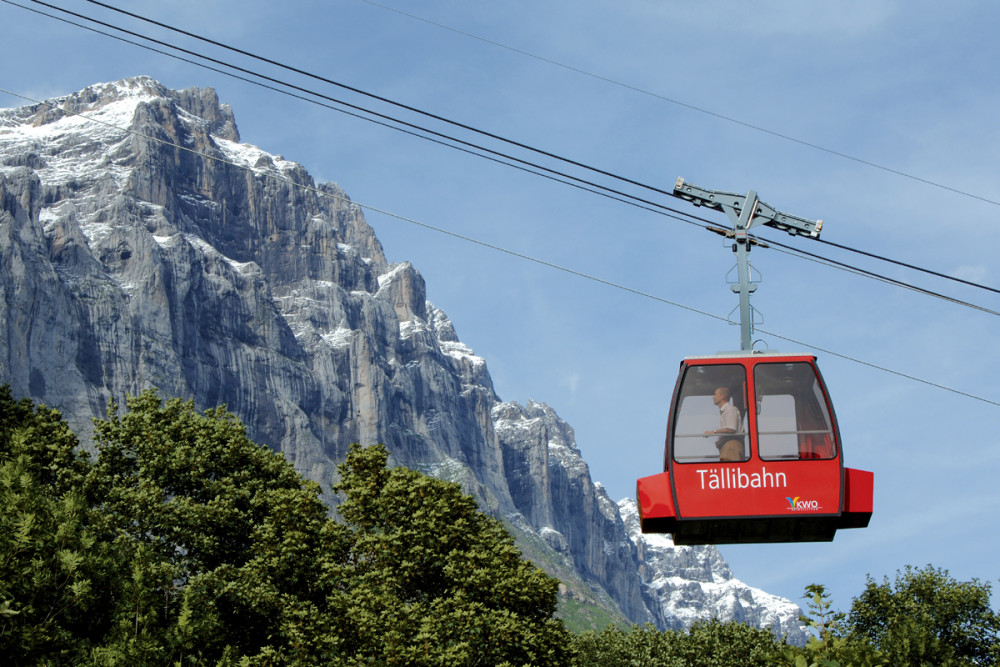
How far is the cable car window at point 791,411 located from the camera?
71.7 feet

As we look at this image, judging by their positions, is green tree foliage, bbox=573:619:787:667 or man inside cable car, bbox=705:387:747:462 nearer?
man inside cable car, bbox=705:387:747:462

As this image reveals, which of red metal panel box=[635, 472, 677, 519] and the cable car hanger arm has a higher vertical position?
the cable car hanger arm

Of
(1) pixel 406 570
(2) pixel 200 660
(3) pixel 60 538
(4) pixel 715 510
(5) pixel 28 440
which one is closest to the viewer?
(4) pixel 715 510

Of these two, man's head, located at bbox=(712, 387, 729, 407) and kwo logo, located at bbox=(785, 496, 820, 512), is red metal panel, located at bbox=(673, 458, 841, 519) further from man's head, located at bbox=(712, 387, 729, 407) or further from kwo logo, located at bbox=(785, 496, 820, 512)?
man's head, located at bbox=(712, 387, 729, 407)

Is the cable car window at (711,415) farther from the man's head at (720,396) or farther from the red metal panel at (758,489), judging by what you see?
the red metal panel at (758,489)

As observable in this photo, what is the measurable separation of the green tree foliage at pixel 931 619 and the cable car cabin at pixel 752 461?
47116 millimetres

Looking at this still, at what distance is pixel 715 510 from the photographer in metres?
21.4

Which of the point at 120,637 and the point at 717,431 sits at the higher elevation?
the point at 717,431

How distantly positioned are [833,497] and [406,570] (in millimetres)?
23579

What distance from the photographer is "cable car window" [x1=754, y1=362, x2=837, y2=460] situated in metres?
21.8

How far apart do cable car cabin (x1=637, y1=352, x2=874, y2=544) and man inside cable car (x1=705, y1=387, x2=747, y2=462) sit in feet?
0.07

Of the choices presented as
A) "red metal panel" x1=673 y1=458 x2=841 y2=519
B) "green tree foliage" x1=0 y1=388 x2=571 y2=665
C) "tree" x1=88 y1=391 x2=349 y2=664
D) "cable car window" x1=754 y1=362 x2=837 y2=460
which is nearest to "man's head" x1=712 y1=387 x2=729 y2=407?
"cable car window" x1=754 y1=362 x2=837 y2=460

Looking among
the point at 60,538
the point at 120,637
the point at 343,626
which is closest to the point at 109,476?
the point at 343,626

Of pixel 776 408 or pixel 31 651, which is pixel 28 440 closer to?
pixel 31 651
